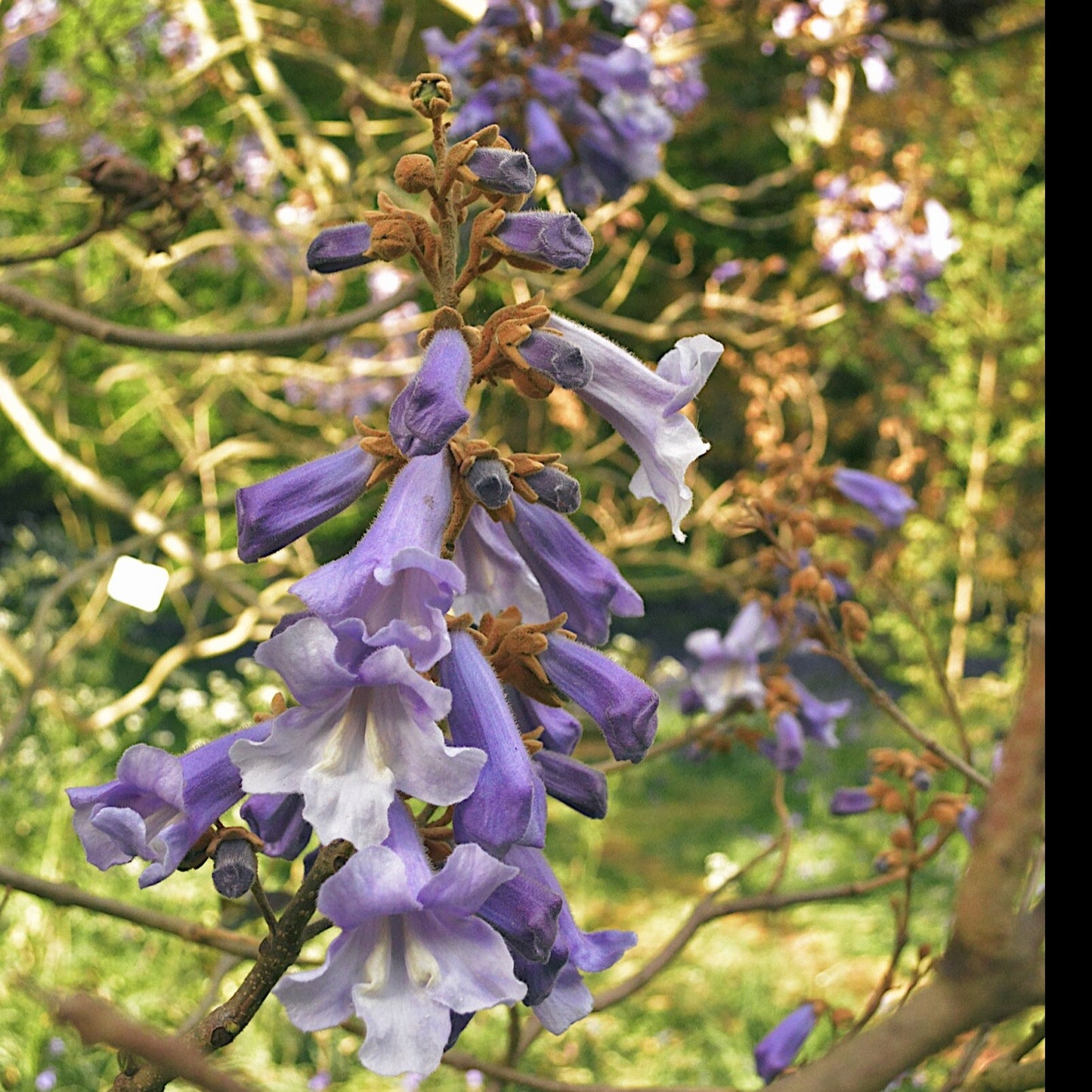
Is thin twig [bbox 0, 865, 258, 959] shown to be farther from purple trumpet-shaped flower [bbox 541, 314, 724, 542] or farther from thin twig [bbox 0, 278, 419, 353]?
thin twig [bbox 0, 278, 419, 353]

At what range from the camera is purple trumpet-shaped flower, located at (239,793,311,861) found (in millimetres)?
960

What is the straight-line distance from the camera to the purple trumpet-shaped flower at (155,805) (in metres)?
0.85

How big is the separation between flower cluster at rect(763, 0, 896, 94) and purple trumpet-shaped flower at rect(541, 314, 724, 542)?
2721mm

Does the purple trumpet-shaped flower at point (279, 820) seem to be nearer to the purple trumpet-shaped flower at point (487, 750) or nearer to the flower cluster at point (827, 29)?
the purple trumpet-shaped flower at point (487, 750)

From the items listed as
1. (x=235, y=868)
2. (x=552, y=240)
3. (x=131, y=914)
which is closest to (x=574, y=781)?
(x=235, y=868)

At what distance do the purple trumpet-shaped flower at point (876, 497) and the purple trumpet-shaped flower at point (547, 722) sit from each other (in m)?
1.57

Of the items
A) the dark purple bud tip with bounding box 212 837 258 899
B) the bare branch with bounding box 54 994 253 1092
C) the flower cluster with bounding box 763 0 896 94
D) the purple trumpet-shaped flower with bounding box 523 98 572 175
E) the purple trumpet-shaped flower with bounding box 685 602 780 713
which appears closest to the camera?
the bare branch with bounding box 54 994 253 1092

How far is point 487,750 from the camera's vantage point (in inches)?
34.4

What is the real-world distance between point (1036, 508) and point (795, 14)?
5311mm

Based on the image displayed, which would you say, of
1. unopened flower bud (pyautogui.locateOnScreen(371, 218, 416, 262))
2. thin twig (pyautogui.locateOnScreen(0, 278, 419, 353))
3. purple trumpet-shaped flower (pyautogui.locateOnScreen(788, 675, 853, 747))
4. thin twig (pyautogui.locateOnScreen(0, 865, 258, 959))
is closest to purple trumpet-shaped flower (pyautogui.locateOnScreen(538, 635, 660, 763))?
unopened flower bud (pyautogui.locateOnScreen(371, 218, 416, 262))

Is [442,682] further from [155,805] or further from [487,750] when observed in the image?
[155,805]

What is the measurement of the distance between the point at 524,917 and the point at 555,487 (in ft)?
1.09
